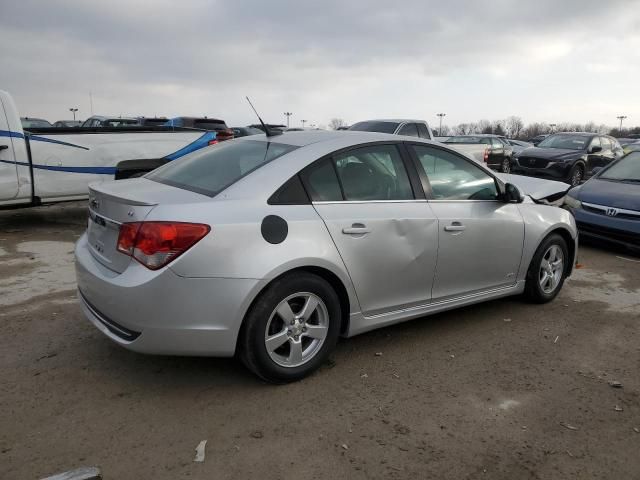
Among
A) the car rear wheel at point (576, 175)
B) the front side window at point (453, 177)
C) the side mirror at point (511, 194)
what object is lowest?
the car rear wheel at point (576, 175)

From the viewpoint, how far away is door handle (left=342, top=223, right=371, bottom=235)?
343 cm

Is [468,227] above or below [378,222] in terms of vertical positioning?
below

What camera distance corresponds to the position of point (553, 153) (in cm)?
1477

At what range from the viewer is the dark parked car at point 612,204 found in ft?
23.0

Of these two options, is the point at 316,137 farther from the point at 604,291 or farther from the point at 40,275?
the point at 604,291

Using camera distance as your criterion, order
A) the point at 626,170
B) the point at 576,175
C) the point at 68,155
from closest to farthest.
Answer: the point at 68,155 → the point at 626,170 → the point at 576,175

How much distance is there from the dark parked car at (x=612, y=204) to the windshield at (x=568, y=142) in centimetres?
727

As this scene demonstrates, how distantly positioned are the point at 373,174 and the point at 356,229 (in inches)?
20.5

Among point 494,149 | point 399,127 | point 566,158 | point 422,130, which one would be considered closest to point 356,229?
point 399,127

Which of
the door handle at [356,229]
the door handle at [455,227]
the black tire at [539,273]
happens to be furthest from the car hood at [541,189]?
the door handle at [356,229]

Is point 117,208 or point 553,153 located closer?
point 117,208

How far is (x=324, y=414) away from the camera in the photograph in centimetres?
303

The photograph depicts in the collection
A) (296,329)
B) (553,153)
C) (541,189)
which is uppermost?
(541,189)

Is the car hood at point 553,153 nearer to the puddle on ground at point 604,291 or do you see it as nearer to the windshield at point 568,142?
the windshield at point 568,142
